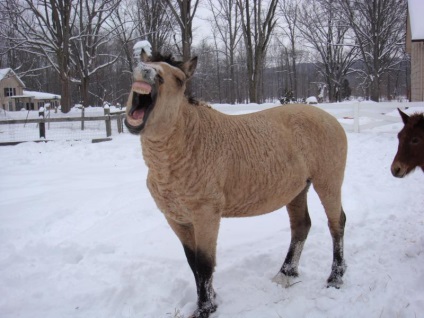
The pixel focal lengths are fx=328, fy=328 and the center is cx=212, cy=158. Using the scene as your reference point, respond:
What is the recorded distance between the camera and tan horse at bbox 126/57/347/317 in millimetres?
2088

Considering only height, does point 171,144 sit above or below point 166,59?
below

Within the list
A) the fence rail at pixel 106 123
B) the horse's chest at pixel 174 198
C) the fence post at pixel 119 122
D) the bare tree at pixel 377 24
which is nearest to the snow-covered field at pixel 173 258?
the horse's chest at pixel 174 198

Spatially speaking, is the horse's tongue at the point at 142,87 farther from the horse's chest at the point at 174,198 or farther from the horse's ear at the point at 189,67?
the horse's chest at the point at 174,198

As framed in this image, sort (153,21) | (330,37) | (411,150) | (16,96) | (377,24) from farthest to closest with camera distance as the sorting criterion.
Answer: (16,96) → (330,37) → (153,21) → (377,24) → (411,150)

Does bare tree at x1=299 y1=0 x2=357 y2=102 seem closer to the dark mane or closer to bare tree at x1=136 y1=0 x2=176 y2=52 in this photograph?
bare tree at x1=136 y1=0 x2=176 y2=52

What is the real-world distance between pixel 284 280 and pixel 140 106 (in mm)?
2144

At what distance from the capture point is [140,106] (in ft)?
6.41

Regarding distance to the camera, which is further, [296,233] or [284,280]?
[296,233]

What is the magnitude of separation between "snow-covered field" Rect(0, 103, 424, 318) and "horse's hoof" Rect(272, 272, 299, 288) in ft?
0.18

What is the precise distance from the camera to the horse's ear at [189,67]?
86.2 inches

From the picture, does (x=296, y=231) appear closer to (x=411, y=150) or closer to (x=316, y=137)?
(x=316, y=137)

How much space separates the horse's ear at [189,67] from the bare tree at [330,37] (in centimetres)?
2784

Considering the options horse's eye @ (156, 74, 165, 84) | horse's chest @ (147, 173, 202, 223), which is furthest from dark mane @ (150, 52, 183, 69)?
horse's chest @ (147, 173, 202, 223)

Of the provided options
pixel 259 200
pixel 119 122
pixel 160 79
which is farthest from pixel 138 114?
pixel 119 122
